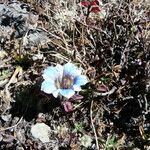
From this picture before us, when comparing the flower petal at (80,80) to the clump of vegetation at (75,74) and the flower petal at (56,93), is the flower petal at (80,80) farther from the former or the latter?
the flower petal at (56,93)

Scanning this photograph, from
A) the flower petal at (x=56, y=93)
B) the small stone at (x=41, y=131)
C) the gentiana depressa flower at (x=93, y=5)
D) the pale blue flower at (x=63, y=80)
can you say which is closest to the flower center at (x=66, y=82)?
the pale blue flower at (x=63, y=80)

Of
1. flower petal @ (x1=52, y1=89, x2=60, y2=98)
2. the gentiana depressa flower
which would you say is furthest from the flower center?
the gentiana depressa flower

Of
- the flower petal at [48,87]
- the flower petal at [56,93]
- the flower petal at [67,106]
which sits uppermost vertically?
the flower petal at [48,87]

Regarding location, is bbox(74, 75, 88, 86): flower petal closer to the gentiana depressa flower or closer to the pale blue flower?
the pale blue flower

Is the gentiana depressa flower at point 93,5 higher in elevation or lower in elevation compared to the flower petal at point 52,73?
higher

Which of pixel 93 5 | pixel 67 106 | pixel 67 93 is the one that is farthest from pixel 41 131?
pixel 93 5

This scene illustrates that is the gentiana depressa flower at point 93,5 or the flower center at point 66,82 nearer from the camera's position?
the flower center at point 66,82

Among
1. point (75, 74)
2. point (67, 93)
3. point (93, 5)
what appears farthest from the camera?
point (93, 5)

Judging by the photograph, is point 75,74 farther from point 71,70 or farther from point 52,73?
point 52,73
